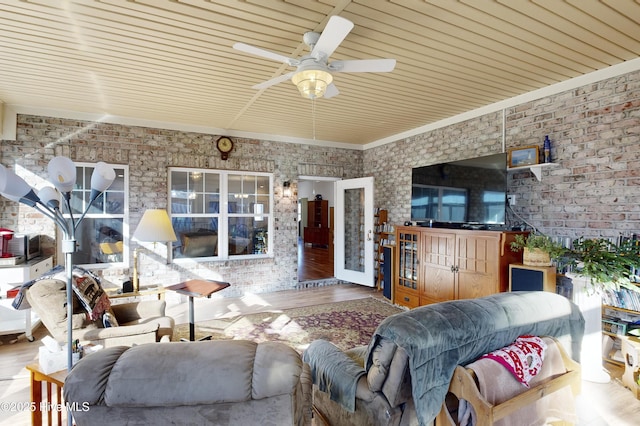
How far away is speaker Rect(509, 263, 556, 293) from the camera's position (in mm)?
3416

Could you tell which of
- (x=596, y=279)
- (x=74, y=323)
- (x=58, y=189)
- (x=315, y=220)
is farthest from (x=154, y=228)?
(x=315, y=220)

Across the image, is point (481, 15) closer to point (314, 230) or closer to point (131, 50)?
point (131, 50)

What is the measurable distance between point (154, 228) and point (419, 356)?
318 centimetres

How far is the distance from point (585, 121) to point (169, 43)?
4286 mm

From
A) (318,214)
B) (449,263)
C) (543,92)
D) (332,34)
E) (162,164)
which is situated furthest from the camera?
(318,214)

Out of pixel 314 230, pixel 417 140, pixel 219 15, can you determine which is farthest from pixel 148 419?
pixel 314 230

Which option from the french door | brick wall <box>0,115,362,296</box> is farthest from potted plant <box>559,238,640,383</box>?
brick wall <box>0,115,362,296</box>

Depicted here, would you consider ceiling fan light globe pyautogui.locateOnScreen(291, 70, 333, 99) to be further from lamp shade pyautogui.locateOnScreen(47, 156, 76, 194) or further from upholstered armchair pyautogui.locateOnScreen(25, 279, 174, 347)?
upholstered armchair pyautogui.locateOnScreen(25, 279, 174, 347)

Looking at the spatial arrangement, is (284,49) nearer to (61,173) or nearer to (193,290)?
(61,173)

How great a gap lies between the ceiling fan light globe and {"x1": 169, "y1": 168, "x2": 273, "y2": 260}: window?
3687 millimetres

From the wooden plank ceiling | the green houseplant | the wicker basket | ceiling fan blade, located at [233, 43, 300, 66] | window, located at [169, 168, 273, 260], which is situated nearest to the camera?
ceiling fan blade, located at [233, 43, 300, 66]

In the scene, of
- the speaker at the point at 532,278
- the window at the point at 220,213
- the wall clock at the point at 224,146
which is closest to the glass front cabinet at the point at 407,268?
the speaker at the point at 532,278

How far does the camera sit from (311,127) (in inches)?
229

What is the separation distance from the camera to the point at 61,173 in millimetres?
1731
